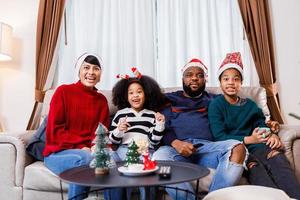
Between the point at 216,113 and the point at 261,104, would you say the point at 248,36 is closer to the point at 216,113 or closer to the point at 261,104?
the point at 261,104

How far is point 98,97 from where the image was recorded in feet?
7.45

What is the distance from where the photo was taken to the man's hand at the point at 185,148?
186 cm

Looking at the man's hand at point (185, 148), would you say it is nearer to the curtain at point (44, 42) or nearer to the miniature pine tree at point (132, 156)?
the miniature pine tree at point (132, 156)

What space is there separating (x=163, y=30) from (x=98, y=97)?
1.16 meters

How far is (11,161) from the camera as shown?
196 cm

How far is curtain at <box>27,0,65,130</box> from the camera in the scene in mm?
2904

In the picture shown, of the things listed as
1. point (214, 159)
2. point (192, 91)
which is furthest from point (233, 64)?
point (214, 159)

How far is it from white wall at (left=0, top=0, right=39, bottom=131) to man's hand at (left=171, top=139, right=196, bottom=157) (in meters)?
1.76

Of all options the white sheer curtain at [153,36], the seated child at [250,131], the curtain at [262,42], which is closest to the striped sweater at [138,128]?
the seated child at [250,131]

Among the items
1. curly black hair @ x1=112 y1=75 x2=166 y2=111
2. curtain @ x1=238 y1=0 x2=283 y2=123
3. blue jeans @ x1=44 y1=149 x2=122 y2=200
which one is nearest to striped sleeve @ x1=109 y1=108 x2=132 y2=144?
curly black hair @ x1=112 y1=75 x2=166 y2=111

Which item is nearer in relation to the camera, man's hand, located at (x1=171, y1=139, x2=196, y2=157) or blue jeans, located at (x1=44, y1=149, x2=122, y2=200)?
blue jeans, located at (x1=44, y1=149, x2=122, y2=200)

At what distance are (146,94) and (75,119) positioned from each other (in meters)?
0.54

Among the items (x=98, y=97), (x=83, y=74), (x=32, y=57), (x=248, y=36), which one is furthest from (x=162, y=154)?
(x=32, y=57)

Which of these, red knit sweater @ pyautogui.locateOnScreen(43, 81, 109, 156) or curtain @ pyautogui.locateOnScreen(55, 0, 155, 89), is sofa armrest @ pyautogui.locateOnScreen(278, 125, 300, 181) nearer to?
red knit sweater @ pyautogui.locateOnScreen(43, 81, 109, 156)
